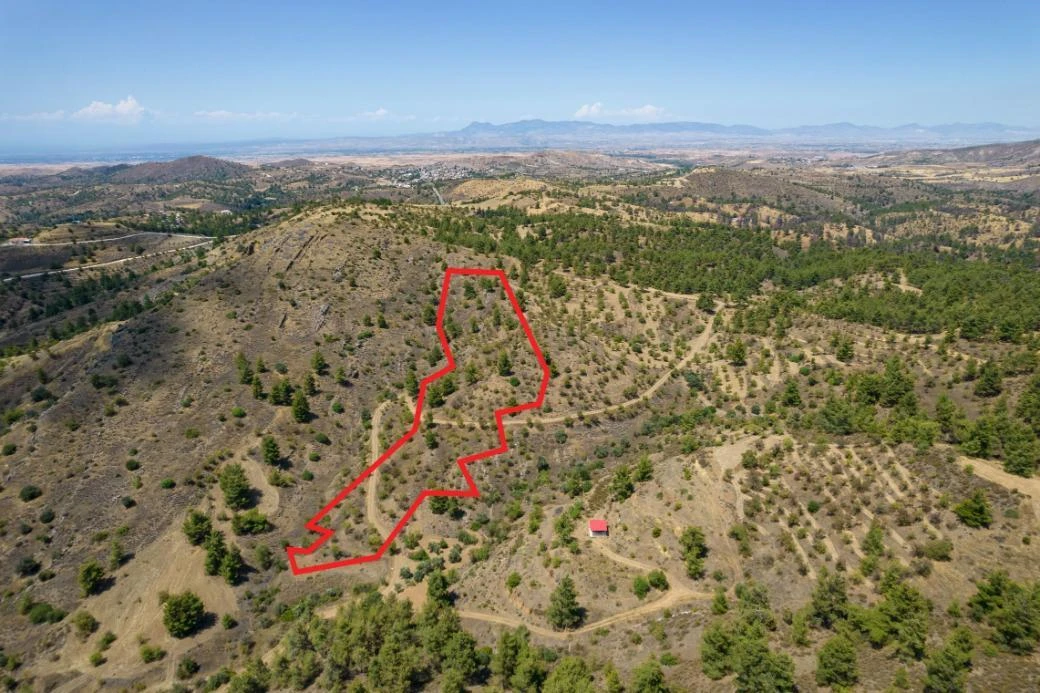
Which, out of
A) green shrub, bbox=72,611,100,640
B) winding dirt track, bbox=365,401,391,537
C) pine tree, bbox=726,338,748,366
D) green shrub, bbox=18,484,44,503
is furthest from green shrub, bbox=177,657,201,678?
pine tree, bbox=726,338,748,366

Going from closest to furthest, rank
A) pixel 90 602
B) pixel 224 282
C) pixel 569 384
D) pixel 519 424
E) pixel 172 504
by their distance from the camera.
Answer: pixel 90 602 < pixel 172 504 < pixel 519 424 < pixel 569 384 < pixel 224 282

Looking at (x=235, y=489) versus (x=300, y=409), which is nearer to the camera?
(x=235, y=489)

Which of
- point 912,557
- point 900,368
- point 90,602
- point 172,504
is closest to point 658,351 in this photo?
point 900,368

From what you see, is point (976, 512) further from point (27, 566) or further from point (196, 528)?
point (27, 566)

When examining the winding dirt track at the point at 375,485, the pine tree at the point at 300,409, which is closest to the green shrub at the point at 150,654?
the winding dirt track at the point at 375,485

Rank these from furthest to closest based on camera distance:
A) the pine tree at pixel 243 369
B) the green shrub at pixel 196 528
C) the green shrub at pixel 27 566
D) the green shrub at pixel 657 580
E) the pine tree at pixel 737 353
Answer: the pine tree at pixel 737 353, the pine tree at pixel 243 369, the green shrub at pixel 196 528, the green shrub at pixel 27 566, the green shrub at pixel 657 580

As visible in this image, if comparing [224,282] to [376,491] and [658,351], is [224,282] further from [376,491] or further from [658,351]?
[658,351]

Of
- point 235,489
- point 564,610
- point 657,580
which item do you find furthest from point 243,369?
point 657,580

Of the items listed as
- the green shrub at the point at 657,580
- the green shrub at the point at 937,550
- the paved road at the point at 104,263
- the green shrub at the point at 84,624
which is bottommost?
the green shrub at the point at 84,624

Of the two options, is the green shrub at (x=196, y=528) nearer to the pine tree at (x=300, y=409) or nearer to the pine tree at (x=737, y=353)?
the pine tree at (x=300, y=409)
